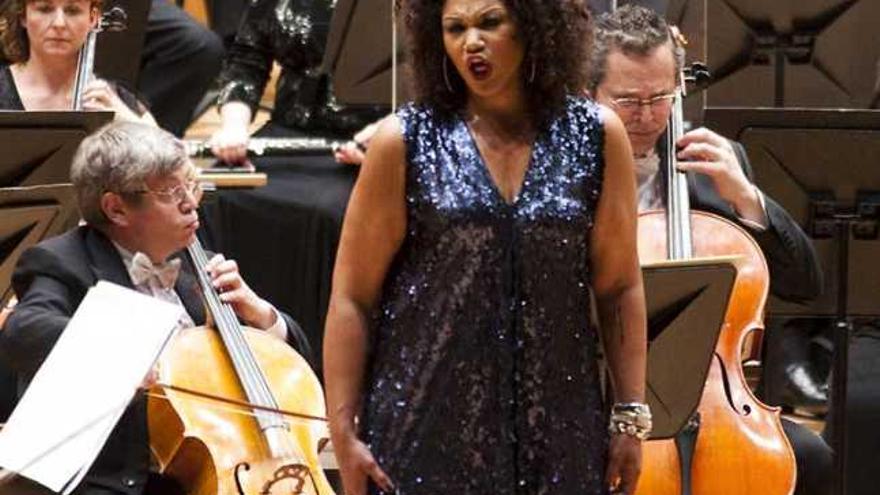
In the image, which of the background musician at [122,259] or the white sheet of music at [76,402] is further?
the background musician at [122,259]

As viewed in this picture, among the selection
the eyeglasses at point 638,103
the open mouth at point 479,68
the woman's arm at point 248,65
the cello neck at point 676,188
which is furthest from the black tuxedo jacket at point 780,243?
the woman's arm at point 248,65

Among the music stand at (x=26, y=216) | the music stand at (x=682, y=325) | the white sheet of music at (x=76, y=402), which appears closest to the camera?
the white sheet of music at (x=76, y=402)

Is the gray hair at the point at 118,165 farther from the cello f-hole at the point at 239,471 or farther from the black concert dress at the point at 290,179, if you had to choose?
the black concert dress at the point at 290,179

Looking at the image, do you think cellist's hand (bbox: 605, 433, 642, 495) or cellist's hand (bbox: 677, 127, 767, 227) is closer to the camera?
cellist's hand (bbox: 605, 433, 642, 495)

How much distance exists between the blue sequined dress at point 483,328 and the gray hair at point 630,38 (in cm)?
120

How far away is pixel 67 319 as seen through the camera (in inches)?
132

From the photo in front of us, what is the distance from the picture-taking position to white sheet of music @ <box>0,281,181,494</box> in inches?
110

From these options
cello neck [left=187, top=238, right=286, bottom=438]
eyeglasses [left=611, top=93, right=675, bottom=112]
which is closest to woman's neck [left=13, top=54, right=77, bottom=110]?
cello neck [left=187, top=238, right=286, bottom=438]

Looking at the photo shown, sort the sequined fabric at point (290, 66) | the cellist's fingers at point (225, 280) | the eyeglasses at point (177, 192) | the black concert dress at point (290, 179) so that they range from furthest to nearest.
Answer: the sequined fabric at point (290, 66) < the black concert dress at point (290, 179) < the cellist's fingers at point (225, 280) < the eyeglasses at point (177, 192)

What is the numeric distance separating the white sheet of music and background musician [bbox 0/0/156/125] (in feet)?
5.31

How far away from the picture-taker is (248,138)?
509 cm

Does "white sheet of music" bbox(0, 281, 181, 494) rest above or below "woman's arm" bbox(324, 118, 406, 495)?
below

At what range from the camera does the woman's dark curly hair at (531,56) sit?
8.15 ft

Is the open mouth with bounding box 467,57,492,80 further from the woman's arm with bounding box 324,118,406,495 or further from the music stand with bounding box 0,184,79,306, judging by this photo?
the music stand with bounding box 0,184,79,306
